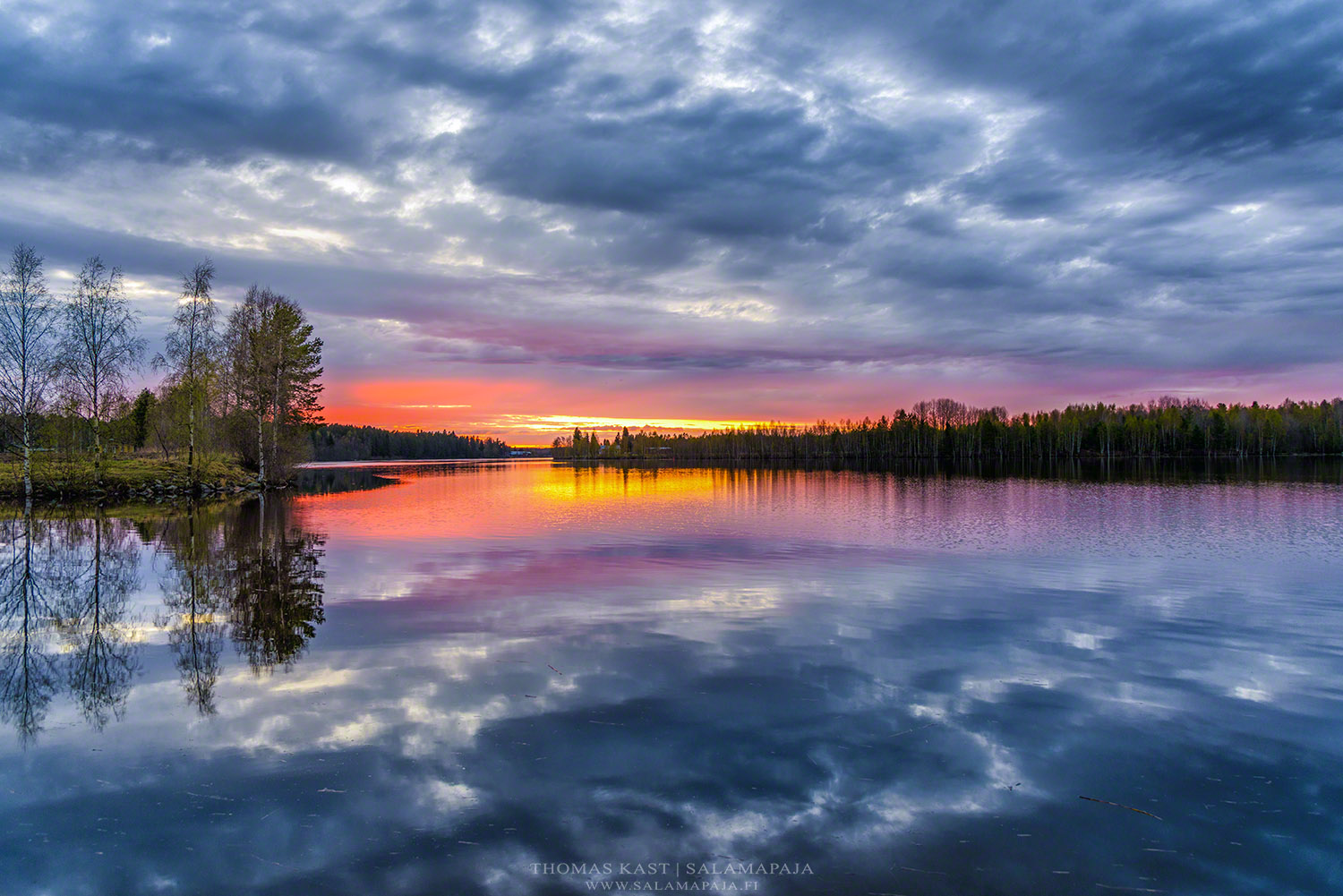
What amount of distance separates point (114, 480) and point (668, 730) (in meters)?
48.1

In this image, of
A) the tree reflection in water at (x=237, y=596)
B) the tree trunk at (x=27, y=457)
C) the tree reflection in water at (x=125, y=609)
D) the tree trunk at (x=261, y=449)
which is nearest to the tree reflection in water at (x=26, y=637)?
the tree reflection in water at (x=125, y=609)

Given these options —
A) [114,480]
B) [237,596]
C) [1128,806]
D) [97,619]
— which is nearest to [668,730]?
[1128,806]

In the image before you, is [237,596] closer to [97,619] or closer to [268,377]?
[97,619]

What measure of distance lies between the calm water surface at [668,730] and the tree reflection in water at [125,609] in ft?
0.32

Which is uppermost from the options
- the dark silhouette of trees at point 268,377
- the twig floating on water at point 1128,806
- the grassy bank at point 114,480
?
the dark silhouette of trees at point 268,377

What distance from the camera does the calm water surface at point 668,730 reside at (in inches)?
213

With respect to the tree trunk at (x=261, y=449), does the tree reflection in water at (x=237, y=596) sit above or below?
below

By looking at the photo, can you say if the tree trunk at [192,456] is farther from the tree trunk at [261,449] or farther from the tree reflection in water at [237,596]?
the tree reflection in water at [237,596]

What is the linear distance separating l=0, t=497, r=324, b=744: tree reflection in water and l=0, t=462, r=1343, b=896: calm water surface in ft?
0.32

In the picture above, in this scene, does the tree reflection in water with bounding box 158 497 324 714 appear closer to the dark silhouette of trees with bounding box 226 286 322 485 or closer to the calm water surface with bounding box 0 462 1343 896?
the calm water surface with bounding box 0 462 1343 896

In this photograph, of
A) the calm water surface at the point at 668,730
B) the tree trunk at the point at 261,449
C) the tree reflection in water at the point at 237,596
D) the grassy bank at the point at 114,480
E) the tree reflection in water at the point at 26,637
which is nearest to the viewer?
the calm water surface at the point at 668,730

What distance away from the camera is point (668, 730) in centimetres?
779

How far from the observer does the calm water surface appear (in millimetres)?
A: 5414

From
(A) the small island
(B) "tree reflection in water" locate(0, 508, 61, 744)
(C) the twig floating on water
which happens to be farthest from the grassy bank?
(C) the twig floating on water
